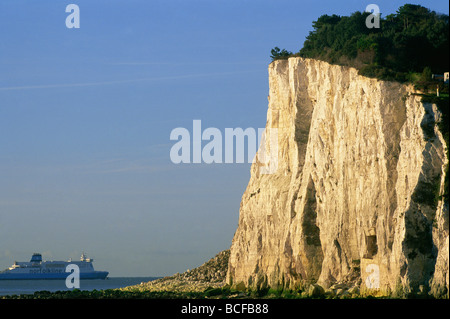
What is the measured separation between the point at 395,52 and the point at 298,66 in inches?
356

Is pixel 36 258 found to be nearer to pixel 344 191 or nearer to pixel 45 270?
pixel 45 270

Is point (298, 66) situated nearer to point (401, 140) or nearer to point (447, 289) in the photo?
point (401, 140)

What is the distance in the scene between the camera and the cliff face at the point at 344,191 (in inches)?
1783

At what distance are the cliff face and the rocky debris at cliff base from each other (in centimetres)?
1128

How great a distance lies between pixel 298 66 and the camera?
6175 centimetres

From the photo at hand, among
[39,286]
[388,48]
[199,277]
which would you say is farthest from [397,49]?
[39,286]

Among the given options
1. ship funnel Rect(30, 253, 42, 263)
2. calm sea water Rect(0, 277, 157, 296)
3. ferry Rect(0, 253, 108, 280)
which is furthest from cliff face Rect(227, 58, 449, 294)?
ship funnel Rect(30, 253, 42, 263)

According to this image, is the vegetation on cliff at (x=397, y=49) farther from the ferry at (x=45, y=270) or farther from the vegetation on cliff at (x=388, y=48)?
the ferry at (x=45, y=270)

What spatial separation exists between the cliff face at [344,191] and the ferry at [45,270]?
90502 millimetres

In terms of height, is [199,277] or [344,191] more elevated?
[344,191]

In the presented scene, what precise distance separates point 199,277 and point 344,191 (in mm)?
31192

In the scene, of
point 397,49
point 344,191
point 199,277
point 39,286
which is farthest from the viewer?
point 39,286

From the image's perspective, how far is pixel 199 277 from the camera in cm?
8131
